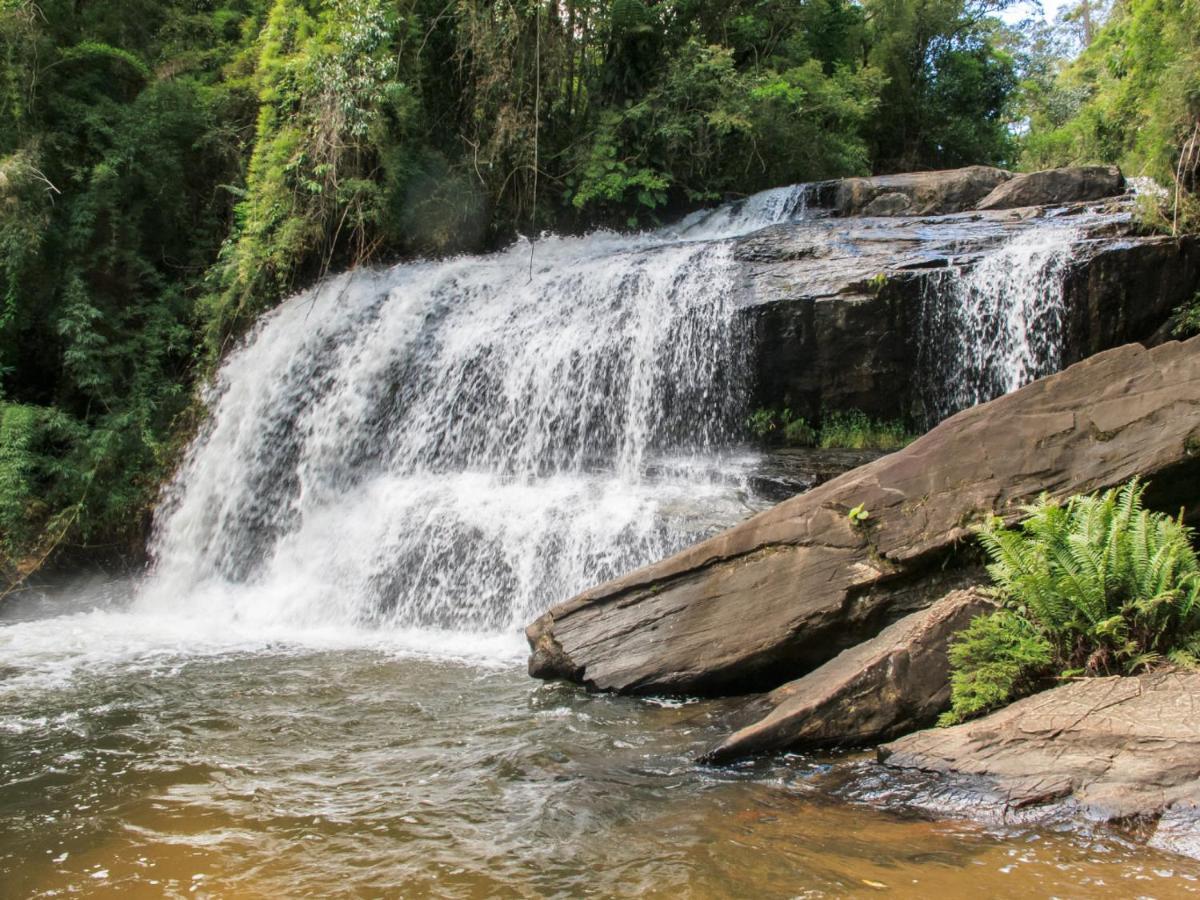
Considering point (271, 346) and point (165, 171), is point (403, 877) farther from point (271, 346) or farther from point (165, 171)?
point (165, 171)

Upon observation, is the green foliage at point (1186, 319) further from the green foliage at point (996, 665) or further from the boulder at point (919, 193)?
the green foliage at point (996, 665)

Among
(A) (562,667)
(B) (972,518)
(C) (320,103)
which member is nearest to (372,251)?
(C) (320,103)

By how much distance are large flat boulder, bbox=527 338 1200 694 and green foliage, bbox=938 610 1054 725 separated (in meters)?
0.94

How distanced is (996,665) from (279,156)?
12.8 m

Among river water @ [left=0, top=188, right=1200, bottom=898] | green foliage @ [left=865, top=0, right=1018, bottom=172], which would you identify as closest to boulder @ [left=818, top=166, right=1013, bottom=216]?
river water @ [left=0, top=188, right=1200, bottom=898]

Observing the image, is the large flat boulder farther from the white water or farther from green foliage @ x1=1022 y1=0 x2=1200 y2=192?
green foliage @ x1=1022 y1=0 x2=1200 y2=192

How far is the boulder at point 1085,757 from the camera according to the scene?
353 centimetres

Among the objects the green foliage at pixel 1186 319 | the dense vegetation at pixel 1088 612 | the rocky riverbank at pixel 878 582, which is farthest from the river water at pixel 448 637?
the green foliage at pixel 1186 319

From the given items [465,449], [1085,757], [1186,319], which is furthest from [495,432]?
[1186,319]

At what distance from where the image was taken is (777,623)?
570 cm

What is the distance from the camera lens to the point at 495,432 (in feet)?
33.4

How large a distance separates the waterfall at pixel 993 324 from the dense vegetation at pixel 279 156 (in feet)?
8.57

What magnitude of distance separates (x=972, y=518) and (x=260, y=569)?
7.92 metres

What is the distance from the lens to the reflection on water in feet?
11.0
